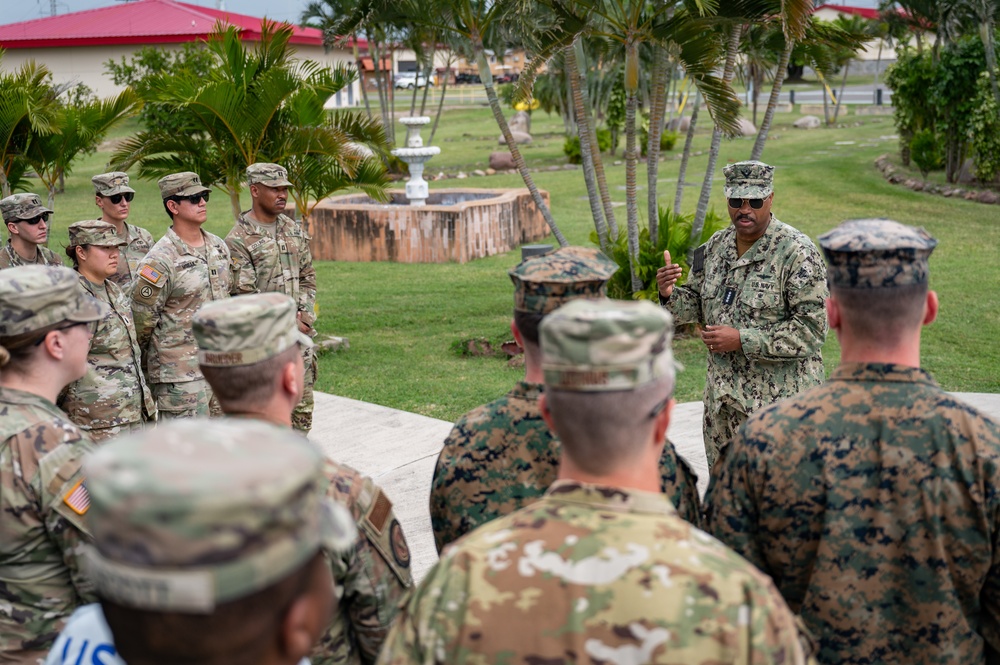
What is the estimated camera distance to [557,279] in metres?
2.99

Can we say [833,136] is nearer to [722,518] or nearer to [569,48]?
[569,48]

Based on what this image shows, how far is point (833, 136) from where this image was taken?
108 feet

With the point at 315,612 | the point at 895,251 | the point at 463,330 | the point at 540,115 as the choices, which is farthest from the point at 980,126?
the point at 540,115

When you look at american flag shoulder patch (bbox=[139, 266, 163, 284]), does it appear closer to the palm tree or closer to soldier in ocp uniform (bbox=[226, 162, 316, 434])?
soldier in ocp uniform (bbox=[226, 162, 316, 434])

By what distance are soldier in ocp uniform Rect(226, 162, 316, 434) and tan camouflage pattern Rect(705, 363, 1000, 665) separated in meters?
4.58

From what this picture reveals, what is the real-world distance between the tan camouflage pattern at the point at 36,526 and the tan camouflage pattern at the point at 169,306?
3.17m

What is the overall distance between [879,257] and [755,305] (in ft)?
6.69

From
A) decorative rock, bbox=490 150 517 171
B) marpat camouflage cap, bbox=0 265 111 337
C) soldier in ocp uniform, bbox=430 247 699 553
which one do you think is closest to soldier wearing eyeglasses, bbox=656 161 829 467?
soldier in ocp uniform, bbox=430 247 699 553

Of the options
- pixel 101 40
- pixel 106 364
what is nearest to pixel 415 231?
pixel 106 364

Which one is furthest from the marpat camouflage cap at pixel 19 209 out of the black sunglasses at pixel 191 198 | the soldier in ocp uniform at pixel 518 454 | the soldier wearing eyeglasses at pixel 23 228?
the soldier in ocp uniform at pixel 518 454

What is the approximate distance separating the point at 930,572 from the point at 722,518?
535 mm

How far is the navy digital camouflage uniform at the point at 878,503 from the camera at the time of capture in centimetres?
259

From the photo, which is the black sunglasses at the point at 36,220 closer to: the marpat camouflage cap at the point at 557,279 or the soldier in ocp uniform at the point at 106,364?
the soldier in ocp uniform at the point at 106,364

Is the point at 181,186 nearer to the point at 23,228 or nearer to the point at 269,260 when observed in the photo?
the point at 269,260
